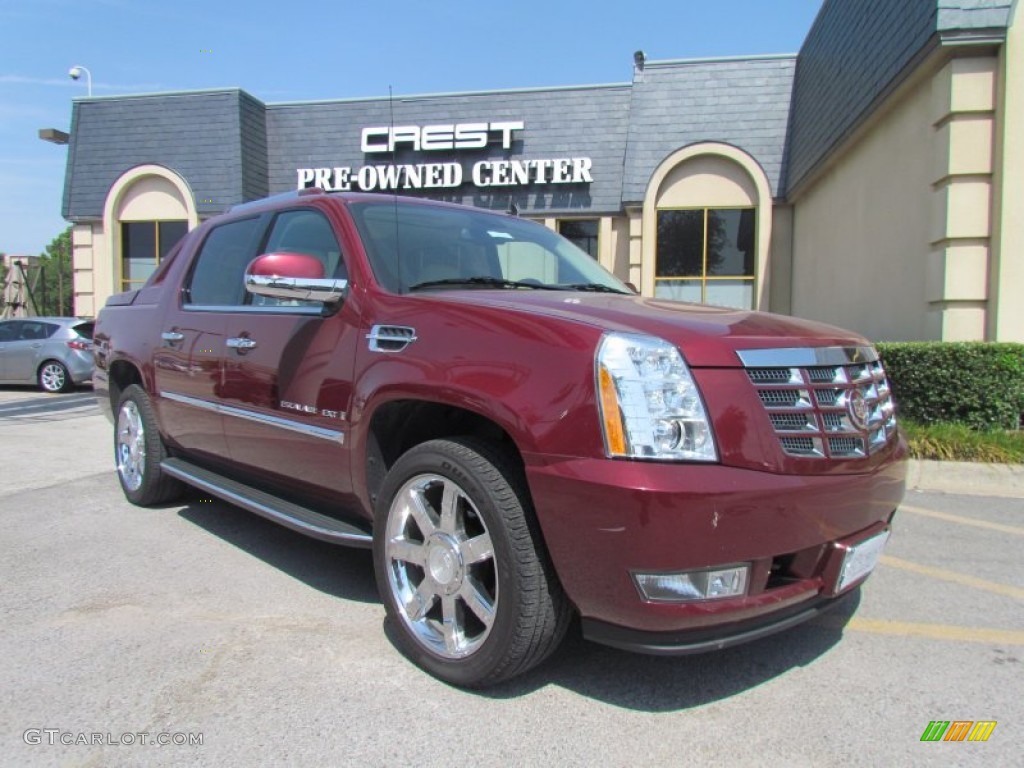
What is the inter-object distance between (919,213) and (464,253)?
663 centimetres

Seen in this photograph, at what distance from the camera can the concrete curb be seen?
5.83 meters

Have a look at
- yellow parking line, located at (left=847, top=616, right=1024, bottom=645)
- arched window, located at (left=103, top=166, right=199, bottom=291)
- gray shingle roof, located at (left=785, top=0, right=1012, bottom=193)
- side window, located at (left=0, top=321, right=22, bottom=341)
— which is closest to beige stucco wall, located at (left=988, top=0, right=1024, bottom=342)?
gray shingle roof, located at (left=785, top=0, right=1012, bottom=193)

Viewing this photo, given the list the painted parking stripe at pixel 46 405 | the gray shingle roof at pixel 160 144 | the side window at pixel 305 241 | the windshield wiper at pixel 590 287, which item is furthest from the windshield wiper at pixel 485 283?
the gray shingle roof at pixel 160 144

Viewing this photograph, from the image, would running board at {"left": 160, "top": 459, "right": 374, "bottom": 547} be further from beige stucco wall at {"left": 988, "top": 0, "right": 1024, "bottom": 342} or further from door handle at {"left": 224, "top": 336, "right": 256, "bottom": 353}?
beige stucco wall at {"left": 988, "top": 0, "right": 1024, "bottom": 342}

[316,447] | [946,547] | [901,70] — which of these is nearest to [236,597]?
[316,447]

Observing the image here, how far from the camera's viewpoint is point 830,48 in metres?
11.5

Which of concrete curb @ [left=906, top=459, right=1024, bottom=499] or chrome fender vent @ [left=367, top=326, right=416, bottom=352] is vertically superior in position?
chrome fender vent @ [left=367, top=326, right=416, bottom=352]

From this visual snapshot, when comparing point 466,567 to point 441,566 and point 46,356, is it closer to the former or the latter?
point 441,566

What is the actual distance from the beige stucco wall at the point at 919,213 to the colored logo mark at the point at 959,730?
5.79 meters

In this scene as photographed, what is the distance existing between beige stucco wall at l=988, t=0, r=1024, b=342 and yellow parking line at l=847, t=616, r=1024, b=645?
4844 millimetres

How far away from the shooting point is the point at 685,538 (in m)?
2.17

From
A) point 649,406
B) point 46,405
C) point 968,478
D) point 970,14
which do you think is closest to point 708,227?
point 970,14

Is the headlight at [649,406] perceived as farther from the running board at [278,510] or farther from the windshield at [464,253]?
the running board at [278,510]

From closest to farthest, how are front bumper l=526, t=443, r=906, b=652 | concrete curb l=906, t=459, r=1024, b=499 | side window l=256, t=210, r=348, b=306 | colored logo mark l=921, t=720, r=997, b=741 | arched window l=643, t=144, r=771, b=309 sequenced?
1. front bumper l=526, t=443, r=906, b=652
2. colored logo mark l=921, t=720, r=997, b=741
3. side window l=256, t=210, r=348, b=306
4. concrete curb l=906, t=459, r=1024, b=499
5. arched window l=643, t=144, r=771, b=309
